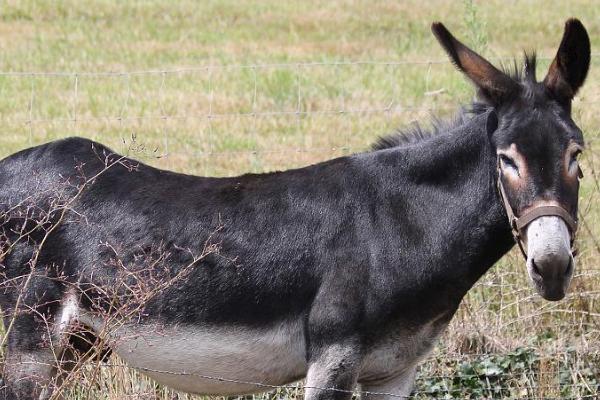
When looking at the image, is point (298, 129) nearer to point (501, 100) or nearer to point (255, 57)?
point (255, 57)

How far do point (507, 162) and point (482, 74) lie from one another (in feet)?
1.42

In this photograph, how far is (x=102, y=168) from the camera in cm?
527

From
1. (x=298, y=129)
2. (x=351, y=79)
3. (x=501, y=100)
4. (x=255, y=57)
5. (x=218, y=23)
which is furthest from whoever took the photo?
(x=218, y=23)

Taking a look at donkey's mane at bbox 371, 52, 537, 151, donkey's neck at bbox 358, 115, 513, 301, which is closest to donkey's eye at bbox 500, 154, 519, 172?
donkey's neck at bbox 358, 115, 513, 301

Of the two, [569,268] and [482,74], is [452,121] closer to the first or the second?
[482,74]

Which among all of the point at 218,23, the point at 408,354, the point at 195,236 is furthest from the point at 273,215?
the point at 218,23

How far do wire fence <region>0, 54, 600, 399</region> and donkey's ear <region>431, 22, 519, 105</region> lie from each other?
1.77ft

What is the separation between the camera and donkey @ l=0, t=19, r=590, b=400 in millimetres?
4727

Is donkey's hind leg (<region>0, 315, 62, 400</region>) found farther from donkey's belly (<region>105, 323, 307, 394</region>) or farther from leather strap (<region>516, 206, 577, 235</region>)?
leather strap (<region>516, 206, 577, 235</region>)

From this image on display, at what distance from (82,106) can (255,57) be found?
4.56 metres

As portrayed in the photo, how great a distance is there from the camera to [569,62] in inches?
185

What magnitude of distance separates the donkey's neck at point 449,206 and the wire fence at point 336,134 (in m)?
0.64

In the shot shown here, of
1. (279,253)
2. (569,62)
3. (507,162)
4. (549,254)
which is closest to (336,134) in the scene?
(279,253)

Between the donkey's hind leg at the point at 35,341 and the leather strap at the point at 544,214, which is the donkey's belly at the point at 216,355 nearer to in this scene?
the donkey's hind leg at the point at 35,341
